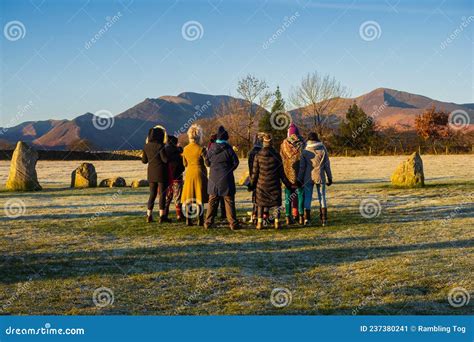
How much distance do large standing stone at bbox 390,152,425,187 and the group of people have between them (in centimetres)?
810

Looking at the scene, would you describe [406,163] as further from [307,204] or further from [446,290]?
[446,290]

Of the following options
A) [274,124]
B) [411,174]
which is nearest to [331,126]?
[274,124]

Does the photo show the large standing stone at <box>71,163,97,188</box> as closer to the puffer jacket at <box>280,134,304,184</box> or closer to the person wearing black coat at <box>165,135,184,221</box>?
the person wearing black coat at <box>165,135,184,221</box>

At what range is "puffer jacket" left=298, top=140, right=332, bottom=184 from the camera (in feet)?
37.6

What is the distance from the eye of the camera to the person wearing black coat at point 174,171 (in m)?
12.1

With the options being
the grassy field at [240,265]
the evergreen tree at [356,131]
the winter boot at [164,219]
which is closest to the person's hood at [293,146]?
the grassy field at [240,265]
